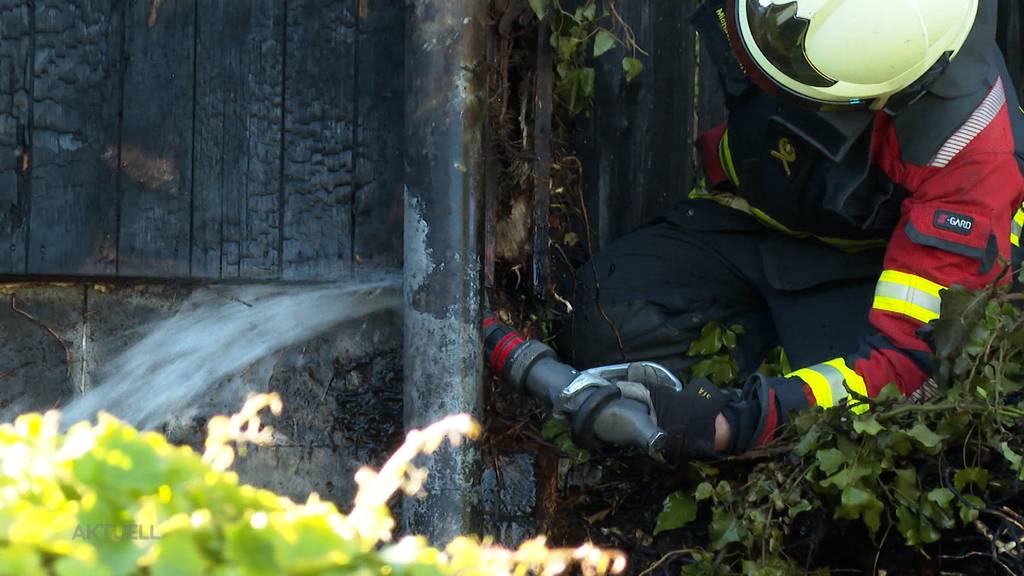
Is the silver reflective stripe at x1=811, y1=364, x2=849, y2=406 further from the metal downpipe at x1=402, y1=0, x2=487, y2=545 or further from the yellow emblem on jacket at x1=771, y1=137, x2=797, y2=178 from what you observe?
the metal downpipe at x1=402, y1=0, x2=487, y2=545

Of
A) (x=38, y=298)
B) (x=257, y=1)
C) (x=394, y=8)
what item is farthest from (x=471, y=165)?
(x=38, y=298)

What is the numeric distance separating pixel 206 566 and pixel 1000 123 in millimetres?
2540

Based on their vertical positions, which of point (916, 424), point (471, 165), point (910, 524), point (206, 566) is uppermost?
point (471, 165)

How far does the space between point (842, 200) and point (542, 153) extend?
0.75 metres

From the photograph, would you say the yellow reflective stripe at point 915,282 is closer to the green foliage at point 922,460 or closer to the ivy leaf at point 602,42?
the green foliage at point 922,460

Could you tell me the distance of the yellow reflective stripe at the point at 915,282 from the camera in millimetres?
2863

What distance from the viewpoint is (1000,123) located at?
3.04 meters

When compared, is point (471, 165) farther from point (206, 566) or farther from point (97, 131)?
point (206, 566)

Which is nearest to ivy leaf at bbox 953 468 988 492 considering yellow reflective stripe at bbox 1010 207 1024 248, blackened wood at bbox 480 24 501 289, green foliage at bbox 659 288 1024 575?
green foliage at bbox 659 288 1024 575

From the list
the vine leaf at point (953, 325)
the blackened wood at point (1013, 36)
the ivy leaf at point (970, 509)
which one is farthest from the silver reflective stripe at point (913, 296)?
the blackened wood at point (1013, 36)

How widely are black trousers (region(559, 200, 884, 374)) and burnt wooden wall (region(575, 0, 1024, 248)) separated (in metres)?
0.17

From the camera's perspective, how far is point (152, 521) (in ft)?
3.52

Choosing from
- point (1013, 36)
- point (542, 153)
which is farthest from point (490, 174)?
point (1013, 36)

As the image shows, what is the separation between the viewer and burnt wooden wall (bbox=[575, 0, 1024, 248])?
3873 millimetres
